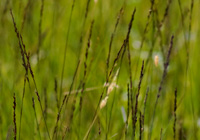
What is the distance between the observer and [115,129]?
2.29 metres

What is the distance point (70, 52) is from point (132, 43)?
0.46 meters

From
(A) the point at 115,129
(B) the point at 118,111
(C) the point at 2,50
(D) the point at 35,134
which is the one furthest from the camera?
(C) the point at 2,50

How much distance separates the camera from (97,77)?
2482mm

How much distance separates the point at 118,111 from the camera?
2.44 meters

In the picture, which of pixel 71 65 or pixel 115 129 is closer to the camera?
pixel 115 129

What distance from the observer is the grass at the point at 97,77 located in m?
2.02

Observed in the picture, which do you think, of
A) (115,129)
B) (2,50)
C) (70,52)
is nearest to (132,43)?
(70,52)

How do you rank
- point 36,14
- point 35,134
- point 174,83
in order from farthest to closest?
point 36,14, point 174,83, point 35,134

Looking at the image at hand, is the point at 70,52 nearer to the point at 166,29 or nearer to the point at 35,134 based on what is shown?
the point at 166,29

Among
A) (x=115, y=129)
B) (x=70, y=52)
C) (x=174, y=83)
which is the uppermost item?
(x=70, y=52)

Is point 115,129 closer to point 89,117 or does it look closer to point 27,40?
point 89,117

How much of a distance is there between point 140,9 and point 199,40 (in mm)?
1083

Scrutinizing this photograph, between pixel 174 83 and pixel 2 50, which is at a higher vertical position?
pixel 2 50

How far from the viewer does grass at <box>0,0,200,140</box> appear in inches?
79.4
